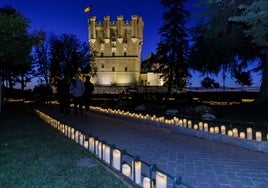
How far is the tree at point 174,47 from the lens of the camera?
43031mm

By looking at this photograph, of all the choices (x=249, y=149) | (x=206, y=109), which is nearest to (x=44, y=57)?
(x=206, y=109)

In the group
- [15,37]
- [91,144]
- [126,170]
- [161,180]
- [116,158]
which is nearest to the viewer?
[161,180]

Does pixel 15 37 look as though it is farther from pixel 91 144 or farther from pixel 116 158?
pixel 116 158

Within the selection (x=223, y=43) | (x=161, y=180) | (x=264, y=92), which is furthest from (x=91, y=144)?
(x=264, y=92)

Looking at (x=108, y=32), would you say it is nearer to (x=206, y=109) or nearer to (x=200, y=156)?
(x=206, y=109)

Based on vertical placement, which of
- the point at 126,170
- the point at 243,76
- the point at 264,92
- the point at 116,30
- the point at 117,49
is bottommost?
the point at 126,170

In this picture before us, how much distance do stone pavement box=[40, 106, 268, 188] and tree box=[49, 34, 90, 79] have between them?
→ 1543 inches

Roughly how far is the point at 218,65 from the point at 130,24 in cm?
6480

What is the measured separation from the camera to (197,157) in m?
7.58

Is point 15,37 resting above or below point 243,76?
above

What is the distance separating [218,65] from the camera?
22.5m

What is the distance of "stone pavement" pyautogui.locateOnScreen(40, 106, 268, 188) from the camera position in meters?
5.89

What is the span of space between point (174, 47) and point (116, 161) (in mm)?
38660

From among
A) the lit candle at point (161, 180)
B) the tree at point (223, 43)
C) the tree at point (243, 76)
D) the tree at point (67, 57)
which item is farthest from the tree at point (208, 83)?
the lit candle at point (161, 180)
